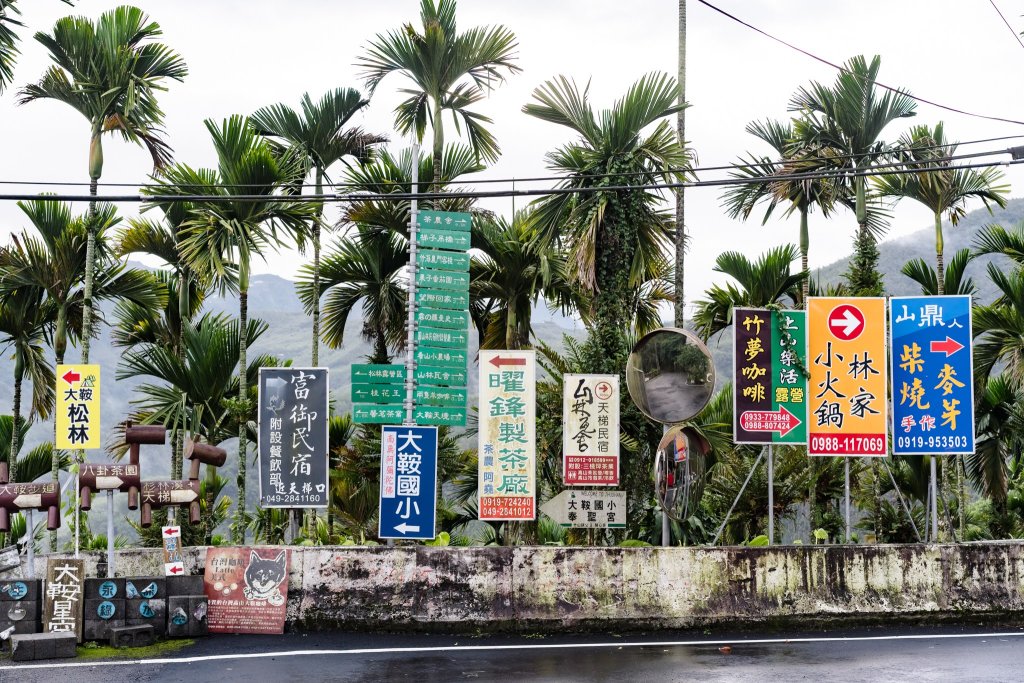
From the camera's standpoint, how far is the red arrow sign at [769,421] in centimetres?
1375

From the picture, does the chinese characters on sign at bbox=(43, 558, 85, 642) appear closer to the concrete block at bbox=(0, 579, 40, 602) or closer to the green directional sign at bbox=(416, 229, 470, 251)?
the concrete block at bbox=(0, 579, 40, 602)

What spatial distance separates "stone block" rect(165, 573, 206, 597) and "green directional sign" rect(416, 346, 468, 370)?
3.83m

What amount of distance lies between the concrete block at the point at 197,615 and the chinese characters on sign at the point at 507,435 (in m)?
3.61

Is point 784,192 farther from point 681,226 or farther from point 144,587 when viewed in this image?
point 144,587

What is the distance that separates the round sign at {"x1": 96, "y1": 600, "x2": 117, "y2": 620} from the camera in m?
11.6

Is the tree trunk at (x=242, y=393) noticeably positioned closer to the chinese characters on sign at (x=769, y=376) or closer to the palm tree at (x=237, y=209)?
the palm tree at (x=237, y=209)

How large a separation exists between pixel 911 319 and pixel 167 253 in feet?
43.2

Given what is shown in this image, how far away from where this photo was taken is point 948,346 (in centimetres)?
1382

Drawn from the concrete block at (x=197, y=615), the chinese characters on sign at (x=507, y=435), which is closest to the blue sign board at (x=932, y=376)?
the chinese characters on sign at (x=507, y=435)

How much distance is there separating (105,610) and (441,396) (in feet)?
15.5

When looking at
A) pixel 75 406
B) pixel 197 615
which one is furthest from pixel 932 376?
pixel 75 406

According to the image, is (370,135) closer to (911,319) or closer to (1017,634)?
(911,319)

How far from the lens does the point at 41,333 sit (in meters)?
20.5

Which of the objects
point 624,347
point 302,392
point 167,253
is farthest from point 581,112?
point 167,253
